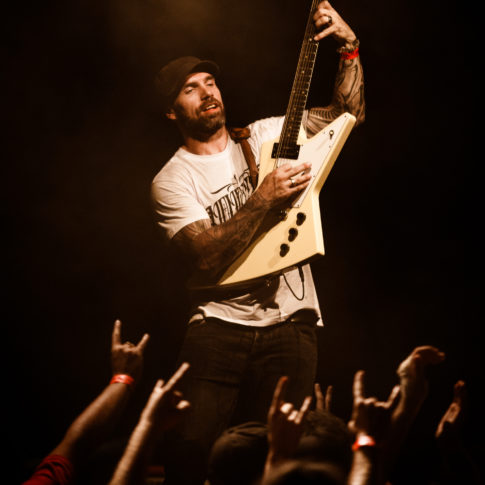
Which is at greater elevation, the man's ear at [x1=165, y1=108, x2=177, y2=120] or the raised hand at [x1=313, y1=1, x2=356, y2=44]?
the raised hand at [x1=313, y1=1, x2=356, y2=44]

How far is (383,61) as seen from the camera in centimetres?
308

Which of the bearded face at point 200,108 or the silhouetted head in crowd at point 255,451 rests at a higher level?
the bearded face at point 200,108

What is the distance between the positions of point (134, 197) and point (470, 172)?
1995 millimetres

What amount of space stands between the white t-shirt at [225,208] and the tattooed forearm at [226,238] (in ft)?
0.41

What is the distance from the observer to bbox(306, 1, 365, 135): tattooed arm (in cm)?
242

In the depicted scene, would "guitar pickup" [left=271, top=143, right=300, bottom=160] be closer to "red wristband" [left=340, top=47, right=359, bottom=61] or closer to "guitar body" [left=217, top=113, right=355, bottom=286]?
"guitar body" [left=217, top=113, right=355, bottom=286]

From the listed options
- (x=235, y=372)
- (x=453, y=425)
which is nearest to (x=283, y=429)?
(x=453, y=425)

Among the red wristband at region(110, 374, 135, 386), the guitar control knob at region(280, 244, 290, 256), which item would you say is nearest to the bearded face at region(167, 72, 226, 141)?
the guitar control knob at region(280, 244, 290, 256)

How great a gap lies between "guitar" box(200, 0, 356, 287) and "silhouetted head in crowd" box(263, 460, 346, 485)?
1241mm

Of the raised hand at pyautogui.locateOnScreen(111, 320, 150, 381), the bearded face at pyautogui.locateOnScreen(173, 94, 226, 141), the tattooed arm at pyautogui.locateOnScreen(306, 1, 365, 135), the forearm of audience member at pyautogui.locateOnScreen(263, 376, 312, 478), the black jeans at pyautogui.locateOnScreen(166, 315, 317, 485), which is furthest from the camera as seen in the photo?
the bearded face at pyautogui.locateOnScreen(173, 94, 226, 141)

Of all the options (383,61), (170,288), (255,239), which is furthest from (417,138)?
(170,288)

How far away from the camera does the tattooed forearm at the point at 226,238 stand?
2328 millimetres

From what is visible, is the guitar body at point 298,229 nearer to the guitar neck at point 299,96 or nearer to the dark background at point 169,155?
the guitar neck at point 299,96

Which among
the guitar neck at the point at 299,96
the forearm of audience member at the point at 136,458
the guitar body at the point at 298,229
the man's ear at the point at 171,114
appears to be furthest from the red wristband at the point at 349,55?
the forearm of audience member at the point at 136,458
